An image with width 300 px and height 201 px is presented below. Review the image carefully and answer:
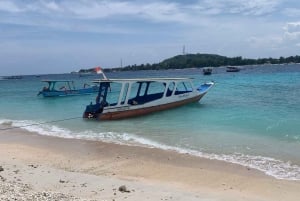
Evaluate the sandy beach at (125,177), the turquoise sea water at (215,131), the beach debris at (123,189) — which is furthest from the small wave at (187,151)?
the beach debris at (123,189)

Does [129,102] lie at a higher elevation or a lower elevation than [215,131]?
higher

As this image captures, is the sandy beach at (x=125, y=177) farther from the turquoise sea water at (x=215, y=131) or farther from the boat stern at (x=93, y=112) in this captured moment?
the boat stern at (x=93, y=112)

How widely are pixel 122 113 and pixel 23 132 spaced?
20.4 feet

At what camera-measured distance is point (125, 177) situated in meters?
11.0

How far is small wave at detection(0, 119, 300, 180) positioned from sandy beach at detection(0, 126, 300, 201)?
1.43 feet

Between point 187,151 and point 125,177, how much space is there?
396cm

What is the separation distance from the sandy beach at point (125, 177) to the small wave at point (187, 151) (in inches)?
17.2

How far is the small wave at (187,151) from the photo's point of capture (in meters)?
11.7

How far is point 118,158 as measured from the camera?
13.7m

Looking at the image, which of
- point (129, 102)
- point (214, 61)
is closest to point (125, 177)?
point (129, 102)

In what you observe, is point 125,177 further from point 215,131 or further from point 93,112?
point 93,112

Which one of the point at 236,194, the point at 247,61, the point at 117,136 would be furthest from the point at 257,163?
the point at 247,61

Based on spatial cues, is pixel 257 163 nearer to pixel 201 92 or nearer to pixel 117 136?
pixel 117 136

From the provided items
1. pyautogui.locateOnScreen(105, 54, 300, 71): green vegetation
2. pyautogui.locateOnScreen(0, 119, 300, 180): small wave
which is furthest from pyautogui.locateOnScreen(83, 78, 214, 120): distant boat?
pyautogui.locateOnScreen(105, 54, 300, 71): green vegetation
